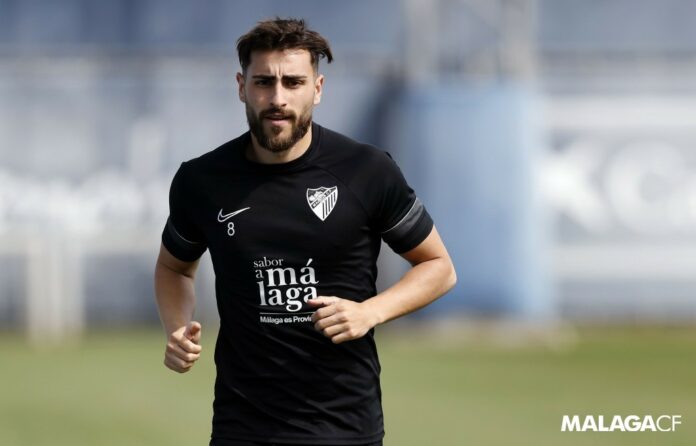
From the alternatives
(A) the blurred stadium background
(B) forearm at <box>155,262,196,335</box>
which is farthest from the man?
(A) the blurred stadium background

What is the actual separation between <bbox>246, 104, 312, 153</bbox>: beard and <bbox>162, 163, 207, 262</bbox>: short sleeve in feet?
1.28

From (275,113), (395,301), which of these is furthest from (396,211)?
(275,113)

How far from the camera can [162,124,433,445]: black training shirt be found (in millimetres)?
5016

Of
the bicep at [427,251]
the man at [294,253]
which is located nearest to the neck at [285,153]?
the man at [294,253]

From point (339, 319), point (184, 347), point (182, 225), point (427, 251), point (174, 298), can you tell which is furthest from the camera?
point (174, 298)

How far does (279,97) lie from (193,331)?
855mm

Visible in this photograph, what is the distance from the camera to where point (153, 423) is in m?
11.4

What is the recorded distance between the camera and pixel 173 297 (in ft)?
17.9

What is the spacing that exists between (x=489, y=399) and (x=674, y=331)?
22.2 ft

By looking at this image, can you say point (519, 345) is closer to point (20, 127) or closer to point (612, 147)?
point (612, 147)

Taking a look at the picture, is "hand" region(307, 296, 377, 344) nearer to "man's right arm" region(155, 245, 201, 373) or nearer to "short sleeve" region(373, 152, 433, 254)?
"short sleeve" region(373, 152, 433, 254)

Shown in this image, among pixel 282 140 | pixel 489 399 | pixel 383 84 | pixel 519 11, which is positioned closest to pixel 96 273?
pixel 383 84

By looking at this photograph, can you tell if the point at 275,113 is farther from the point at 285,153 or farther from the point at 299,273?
the point at 299,273

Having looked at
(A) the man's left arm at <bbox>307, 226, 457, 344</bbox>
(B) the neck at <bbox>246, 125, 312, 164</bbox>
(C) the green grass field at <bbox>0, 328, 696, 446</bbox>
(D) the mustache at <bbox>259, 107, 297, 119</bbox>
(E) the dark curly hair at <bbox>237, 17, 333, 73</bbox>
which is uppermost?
(E) the dark curly hair at <bbox>237, 17, 333, 73</bbox>
